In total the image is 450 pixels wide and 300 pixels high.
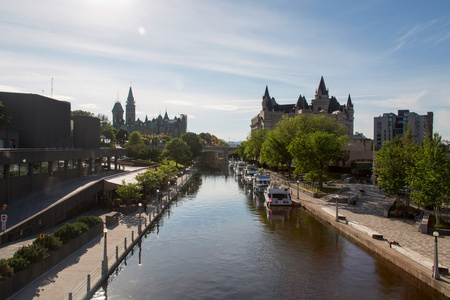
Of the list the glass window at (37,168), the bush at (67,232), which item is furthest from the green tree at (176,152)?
the bush at (67,232)

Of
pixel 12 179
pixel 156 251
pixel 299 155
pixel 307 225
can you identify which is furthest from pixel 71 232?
pixel 299 155

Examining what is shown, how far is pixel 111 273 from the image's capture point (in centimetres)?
2091

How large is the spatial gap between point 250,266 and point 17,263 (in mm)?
14341

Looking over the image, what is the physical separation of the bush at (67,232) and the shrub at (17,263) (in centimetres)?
425

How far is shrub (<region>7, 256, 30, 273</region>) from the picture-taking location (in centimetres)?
1623

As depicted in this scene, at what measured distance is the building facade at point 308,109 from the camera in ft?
523

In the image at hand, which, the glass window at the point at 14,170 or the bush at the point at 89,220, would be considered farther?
the glass window at the point at 14,170

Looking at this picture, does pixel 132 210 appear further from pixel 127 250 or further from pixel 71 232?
pixel 71 232

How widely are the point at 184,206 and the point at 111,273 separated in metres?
26.8

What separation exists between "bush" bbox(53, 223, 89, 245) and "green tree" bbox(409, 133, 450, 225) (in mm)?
27422

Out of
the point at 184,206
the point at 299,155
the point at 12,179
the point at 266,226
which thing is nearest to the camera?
the point at 12,179

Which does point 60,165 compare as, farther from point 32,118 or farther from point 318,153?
point 318,153

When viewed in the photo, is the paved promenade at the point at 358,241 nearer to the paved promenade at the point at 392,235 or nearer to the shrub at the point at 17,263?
the paved promenade at the point at 392,235

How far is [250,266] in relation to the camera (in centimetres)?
2398
